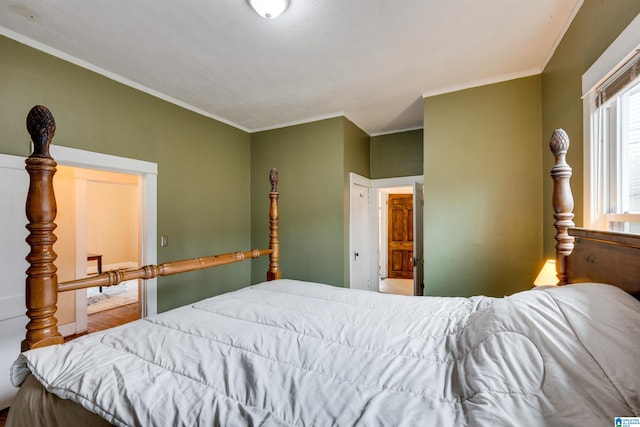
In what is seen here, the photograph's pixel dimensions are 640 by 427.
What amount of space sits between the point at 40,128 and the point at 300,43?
64.8 inches

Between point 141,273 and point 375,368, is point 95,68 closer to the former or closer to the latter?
point 141,273

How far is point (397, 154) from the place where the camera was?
4.05 metres

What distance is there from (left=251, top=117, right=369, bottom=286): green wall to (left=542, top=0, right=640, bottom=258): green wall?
6.41 ft

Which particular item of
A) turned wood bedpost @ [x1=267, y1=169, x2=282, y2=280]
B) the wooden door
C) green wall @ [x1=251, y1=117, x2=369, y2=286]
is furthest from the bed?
the wooden door

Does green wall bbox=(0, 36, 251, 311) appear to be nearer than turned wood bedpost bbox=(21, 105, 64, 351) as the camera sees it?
No

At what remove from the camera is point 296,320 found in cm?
121

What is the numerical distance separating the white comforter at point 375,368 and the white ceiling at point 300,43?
1807 mm

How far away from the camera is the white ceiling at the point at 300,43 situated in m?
1.71

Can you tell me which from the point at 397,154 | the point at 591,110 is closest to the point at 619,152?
the point at 591,110

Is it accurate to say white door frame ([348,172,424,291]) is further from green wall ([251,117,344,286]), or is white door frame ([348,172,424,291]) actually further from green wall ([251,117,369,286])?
Result: green wall ([251,117,344,286])

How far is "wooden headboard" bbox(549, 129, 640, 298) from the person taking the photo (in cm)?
90

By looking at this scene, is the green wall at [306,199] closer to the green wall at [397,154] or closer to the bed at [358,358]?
the green wall at [397,154]

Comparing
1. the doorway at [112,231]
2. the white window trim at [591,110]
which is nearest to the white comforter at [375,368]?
the white window trim at [591,110]

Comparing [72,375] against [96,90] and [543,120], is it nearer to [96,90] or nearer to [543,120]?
[96,90]
